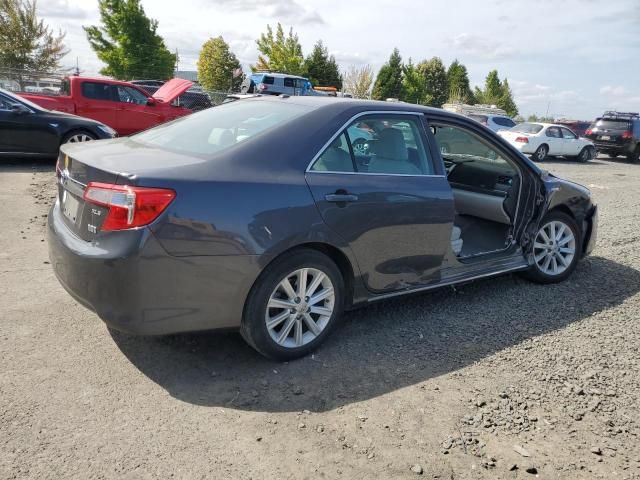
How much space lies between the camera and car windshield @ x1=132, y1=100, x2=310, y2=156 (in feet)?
10.9

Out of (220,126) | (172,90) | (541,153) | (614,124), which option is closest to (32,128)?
(172,90)

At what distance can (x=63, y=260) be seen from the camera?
3072 millimetres

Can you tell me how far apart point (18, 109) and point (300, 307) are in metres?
8.32

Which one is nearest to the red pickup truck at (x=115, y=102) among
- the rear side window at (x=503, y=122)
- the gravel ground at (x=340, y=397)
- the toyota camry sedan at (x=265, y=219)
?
the gravel ground at (x=340, y=397)

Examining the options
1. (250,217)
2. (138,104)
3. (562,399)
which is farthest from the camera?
(138,104)

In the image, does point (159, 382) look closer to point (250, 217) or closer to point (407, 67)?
point (250, 217)

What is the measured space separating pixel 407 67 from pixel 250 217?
151 ft

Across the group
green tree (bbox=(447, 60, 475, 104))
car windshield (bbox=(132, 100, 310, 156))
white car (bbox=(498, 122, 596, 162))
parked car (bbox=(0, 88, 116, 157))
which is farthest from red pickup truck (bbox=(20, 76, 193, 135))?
green tree (bbox=(447, 60, 475, 104))

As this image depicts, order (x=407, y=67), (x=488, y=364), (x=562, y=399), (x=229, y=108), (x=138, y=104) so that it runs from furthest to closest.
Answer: (x=407, y=67) < (x=138, y=104) < (x=229, y=108) < (x=488, y=364) < (x=562, y=399)

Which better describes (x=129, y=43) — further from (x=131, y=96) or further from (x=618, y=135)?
(x=618, y=135)

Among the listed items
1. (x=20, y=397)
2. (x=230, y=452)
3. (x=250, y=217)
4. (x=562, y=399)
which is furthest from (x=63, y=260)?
(x=562, y=399)

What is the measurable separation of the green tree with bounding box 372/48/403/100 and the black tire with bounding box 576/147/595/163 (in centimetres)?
2581

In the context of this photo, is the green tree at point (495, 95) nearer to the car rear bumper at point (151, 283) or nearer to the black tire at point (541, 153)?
the black tire at point (541, 153)

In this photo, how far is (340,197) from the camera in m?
3.38
